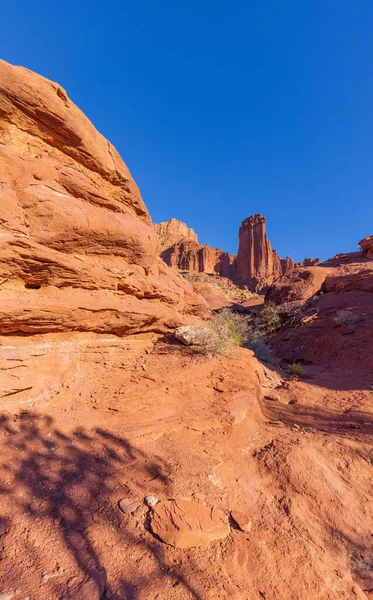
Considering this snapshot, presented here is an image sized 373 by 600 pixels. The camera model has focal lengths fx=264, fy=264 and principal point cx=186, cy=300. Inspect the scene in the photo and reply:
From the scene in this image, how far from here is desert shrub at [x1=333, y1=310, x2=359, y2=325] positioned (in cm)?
1091

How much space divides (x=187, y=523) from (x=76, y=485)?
124 centimetres

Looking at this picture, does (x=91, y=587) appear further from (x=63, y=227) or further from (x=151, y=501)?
(x=63, y=227)

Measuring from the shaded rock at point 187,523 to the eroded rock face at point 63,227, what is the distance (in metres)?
3.15

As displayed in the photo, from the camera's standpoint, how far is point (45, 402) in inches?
157

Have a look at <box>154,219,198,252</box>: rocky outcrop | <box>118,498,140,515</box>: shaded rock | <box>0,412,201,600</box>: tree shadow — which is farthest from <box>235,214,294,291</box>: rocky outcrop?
<box>118,498,140,515</box>: shaded rock

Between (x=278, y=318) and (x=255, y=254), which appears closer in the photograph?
(x=278, y=318)

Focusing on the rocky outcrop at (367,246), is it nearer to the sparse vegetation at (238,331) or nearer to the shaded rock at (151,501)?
the sparse vegetation at (238,331)

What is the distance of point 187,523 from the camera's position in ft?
8.54

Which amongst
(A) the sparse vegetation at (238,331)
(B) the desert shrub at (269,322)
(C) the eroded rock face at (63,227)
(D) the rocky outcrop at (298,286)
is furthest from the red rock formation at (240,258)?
(C) the eroded rock face at (63,227)

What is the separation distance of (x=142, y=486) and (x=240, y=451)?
5.09 feet

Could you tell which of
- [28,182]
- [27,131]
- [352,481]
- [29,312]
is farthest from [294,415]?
[27,131]

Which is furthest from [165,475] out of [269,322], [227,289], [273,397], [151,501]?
[227,289]

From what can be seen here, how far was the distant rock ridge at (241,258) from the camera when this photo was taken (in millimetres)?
70113

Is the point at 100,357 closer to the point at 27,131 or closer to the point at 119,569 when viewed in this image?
the point at 119,569
